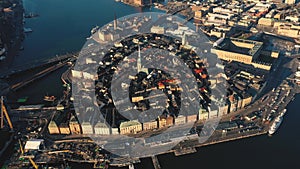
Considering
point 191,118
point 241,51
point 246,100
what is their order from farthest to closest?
point 241,51, point 246,100, point 191,118

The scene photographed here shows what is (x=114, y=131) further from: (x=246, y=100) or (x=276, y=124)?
(x=276, y=124)

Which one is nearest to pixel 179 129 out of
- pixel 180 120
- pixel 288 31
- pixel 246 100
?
pixel 180 120

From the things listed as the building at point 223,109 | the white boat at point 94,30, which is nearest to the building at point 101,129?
the building at point 223,109

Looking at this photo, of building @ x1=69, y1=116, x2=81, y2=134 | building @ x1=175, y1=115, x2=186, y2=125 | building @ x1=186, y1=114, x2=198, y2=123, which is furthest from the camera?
building @ x1=186, y1=114, x2=198, y2=123

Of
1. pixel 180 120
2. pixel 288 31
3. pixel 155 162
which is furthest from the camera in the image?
pixel 288 31

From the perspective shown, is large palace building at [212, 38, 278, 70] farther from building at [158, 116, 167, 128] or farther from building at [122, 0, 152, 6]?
building at [122, 0, 152, 6]

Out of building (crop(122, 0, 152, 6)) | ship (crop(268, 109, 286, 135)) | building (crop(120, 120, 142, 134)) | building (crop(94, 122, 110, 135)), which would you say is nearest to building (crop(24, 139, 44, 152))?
building (crop(94, 122, 110, 135))
